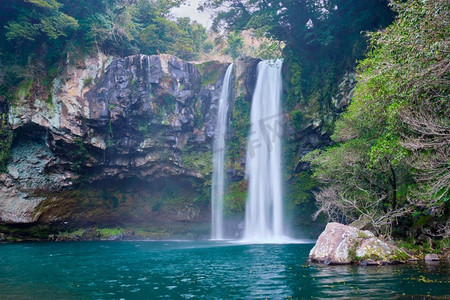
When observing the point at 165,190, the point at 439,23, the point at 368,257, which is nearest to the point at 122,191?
the point at 165,190

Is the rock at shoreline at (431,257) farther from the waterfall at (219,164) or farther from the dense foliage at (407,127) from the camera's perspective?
the waterfall at (219,164)

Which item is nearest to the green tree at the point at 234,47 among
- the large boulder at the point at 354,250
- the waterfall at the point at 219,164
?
the waterfall at the point at 219,164

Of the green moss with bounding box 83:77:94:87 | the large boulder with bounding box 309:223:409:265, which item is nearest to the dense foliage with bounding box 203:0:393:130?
the green moss with bounding box 83:77:94:87

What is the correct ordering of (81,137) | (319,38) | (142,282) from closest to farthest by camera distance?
(142,282)
(319,38)
(81,137)

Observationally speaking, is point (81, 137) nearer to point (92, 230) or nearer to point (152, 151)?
point (152, 151)

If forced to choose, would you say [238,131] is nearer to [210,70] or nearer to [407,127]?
[210,70]

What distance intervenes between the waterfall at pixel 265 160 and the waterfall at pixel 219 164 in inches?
101

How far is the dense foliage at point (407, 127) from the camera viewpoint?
8.61 metres

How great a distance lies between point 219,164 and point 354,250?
62.6 ft

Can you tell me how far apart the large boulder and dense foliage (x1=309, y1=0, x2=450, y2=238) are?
148 centimetres

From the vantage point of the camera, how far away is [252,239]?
26.8m

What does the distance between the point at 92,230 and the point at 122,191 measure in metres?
4.34

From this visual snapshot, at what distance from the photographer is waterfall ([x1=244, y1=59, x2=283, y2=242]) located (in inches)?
1064

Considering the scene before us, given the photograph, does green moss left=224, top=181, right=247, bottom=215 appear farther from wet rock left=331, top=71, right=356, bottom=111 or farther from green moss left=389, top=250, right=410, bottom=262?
green moss left=389, top=250, right=410, bottom=262
